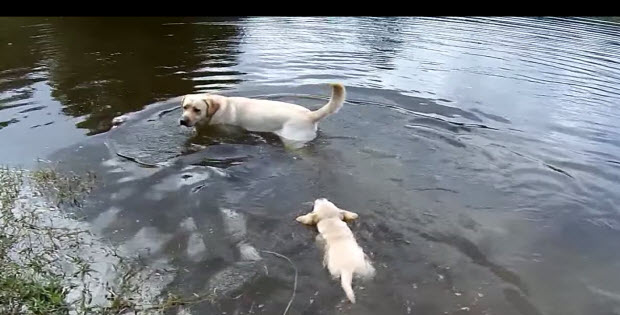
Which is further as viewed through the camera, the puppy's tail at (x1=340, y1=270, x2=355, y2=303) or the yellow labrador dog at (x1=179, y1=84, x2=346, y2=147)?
the yellow labrador dog at (x1=179, y1=84, x2=346, y2=147)

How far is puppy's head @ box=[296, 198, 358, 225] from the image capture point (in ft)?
16.3

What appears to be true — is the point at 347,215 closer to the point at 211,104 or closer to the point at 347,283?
the point at 347,283

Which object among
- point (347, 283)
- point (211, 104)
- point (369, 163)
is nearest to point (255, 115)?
point (211, 104)

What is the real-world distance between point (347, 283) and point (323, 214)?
1005mm

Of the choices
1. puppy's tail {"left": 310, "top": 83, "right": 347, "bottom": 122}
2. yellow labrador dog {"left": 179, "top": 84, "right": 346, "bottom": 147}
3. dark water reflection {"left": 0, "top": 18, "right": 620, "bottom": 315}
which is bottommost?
dark water reflection {"left": 0, "top": 18, "right": 620, "bottom": 315}

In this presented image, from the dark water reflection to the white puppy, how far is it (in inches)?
4.1

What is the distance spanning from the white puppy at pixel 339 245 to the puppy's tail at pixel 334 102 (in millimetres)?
1617

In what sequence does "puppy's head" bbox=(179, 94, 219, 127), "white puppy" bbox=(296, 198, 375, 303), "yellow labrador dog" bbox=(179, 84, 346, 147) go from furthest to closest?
"puppy's head" bbox=(179, 94, 219, 127) → "yellow labrador dog" bbox=(179, 84, 346, 147) → "white puppy" bbox=(296, 198, 375, 303)

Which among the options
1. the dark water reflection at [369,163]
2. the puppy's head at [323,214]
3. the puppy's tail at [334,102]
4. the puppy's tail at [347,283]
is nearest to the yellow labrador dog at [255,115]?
the puppy's tail at [334,102]

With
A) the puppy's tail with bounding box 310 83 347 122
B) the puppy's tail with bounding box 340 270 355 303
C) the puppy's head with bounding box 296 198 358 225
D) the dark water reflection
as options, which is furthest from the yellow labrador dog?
the puppy's tail with bounding box 340 270 355 303

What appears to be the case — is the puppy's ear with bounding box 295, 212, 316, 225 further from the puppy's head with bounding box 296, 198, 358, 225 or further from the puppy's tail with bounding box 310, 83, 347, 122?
the puppy's tail with bounding box 310, 83, 347, 122

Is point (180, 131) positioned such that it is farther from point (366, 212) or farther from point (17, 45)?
point (17, 45)

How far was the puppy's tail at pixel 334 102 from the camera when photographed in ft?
21.1
